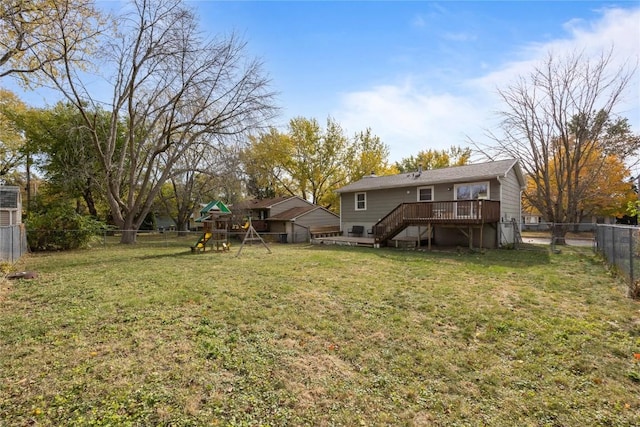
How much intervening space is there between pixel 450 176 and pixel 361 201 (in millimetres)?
5508

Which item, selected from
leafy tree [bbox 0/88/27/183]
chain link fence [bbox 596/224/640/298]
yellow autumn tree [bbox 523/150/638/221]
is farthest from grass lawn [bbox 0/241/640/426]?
leafy tree [bbox 0/88/27/183]

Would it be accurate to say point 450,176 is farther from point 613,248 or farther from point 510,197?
point 613,248

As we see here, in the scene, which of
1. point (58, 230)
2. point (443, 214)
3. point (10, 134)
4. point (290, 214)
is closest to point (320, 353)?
point (443, 214)

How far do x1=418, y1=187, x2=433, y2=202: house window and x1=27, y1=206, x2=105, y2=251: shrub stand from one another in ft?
54.6

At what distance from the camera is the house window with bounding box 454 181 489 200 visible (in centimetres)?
1418

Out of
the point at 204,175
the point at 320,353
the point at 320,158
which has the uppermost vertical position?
the point at 320,158

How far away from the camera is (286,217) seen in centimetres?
2145

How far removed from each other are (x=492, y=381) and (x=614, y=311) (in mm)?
3565

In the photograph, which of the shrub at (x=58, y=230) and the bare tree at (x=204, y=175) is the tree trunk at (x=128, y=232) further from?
the bare tree at (x=204, y=175)

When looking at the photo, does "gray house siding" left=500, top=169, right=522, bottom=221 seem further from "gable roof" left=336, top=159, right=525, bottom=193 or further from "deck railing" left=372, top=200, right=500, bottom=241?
"deck railing" left=372, top=200, right=500, bottom=241

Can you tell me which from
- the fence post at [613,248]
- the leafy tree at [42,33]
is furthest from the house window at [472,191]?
the leafy tree at [42,33]

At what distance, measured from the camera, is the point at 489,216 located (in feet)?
42.3

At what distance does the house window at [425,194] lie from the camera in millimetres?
15784

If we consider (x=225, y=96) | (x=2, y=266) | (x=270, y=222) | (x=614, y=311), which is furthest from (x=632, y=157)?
(x=2, y=266)
